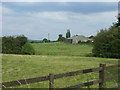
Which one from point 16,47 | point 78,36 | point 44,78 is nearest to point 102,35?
point 16,47

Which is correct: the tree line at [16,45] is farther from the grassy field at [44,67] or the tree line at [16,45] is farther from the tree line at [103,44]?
the tree line at [103,44]

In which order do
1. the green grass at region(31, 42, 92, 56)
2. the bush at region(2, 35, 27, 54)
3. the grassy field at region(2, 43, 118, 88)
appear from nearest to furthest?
1. the grassy field at region(2, 43, 118, 88)
2. the bush at region(2, 35, 27, 54)
3. the green grass at region(31, 42, 92, 56)

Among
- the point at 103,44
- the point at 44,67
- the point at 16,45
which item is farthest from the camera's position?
the point at 103,44

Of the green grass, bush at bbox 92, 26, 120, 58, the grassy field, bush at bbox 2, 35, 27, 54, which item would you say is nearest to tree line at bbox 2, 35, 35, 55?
bush at bbox 2, 35, 27, 54

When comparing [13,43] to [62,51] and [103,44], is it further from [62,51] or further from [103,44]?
[103,44]

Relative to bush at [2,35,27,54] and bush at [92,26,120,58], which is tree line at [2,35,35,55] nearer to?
bush at [2,35,27,54]

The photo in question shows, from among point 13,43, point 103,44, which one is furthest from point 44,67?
point 103,44

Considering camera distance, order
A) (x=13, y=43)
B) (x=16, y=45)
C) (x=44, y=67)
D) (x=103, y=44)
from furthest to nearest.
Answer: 1. (x=103, y=44)
2. (x=16, y=45)
3. (x=13, y=43)
4. (x=44, y=67)

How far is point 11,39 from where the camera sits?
121 feet

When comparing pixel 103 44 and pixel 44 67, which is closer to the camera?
pixel 44 67

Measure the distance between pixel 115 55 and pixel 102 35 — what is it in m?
5.10

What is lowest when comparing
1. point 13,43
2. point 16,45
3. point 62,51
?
point 62,51

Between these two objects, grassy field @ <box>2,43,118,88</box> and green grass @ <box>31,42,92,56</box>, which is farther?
green grass @ <box>31,42,92,56</box>

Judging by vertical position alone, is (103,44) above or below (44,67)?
above
